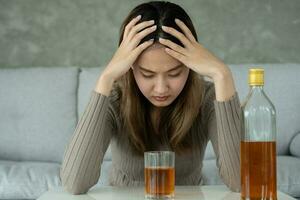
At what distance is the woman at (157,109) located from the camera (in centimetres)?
135

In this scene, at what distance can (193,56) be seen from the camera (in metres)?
1.37

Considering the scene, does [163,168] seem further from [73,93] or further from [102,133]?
[73,93]

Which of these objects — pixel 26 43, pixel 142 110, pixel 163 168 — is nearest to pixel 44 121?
pixel 26 43

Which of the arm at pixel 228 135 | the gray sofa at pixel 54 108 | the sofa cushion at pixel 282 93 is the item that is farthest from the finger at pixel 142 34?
the sofa cushion at pixel 282 93

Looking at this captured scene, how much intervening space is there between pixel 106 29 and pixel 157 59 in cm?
207

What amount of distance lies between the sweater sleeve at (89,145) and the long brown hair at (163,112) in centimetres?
11

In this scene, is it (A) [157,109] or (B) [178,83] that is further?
(A) [157,109]

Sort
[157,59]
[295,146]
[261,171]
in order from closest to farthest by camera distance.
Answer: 1. [261,171]
2. [157,59]
3. [295,146]

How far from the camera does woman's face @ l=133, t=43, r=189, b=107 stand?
1.34 meters

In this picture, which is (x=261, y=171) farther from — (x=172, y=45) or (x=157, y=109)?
(x=157, y=109)

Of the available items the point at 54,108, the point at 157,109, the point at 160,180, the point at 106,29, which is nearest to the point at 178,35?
the point at 157,109

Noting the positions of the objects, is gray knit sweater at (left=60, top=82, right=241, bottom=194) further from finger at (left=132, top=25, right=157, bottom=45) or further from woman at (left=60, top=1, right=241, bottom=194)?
finger at (left=132, top=25, right=157, bottom=45)

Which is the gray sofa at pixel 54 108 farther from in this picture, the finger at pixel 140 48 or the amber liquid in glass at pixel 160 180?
the amber liquid in glass at pixel 160 180

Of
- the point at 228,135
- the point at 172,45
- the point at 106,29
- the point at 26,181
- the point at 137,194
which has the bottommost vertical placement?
the point at 26,181
